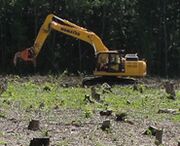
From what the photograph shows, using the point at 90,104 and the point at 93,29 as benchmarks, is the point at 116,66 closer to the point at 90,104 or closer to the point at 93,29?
the point at 90,104

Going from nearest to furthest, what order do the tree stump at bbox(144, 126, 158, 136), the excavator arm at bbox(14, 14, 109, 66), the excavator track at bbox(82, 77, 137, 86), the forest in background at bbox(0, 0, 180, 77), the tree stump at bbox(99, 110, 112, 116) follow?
the tree stump at bbox(144, 126, 158, 136), the tree stump at bbox(99, 110, 112, 116), the excavator track at bbox(82, 77, 137, 86), the excavator arm at bbox(14, 14, 109, 66), the forest in background at bbox(0, 0, 180, 77)

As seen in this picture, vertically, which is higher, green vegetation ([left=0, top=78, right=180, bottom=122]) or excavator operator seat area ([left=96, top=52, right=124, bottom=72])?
excavator operator seat area ([left=96, top=52, right=124, bottom=72])

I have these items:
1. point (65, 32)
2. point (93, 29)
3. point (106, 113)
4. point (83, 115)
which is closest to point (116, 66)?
point (65, 32)

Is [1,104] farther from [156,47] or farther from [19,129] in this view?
[156,47]

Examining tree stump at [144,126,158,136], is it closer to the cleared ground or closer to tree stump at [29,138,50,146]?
the cleared ground

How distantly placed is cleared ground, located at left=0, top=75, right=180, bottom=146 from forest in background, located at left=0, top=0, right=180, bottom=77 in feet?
41.6

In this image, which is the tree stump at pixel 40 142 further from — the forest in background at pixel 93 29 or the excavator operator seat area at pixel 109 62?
the forest in background at pixel 93 29

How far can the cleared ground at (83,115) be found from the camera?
1105cm

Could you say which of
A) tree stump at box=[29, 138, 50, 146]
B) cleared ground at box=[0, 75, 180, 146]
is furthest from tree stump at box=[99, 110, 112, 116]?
tree stump at box=[29, 138, 50, 146]

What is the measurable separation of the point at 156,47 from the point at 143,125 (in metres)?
24.5

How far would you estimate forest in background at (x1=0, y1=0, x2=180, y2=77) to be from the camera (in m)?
35.6

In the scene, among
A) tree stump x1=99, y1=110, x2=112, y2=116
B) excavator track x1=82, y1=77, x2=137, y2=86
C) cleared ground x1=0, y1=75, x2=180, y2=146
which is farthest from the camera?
excavator track x1=82, y1=77, x2=137, y2=86

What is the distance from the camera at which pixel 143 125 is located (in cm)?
1332

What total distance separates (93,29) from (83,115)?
905 inches
